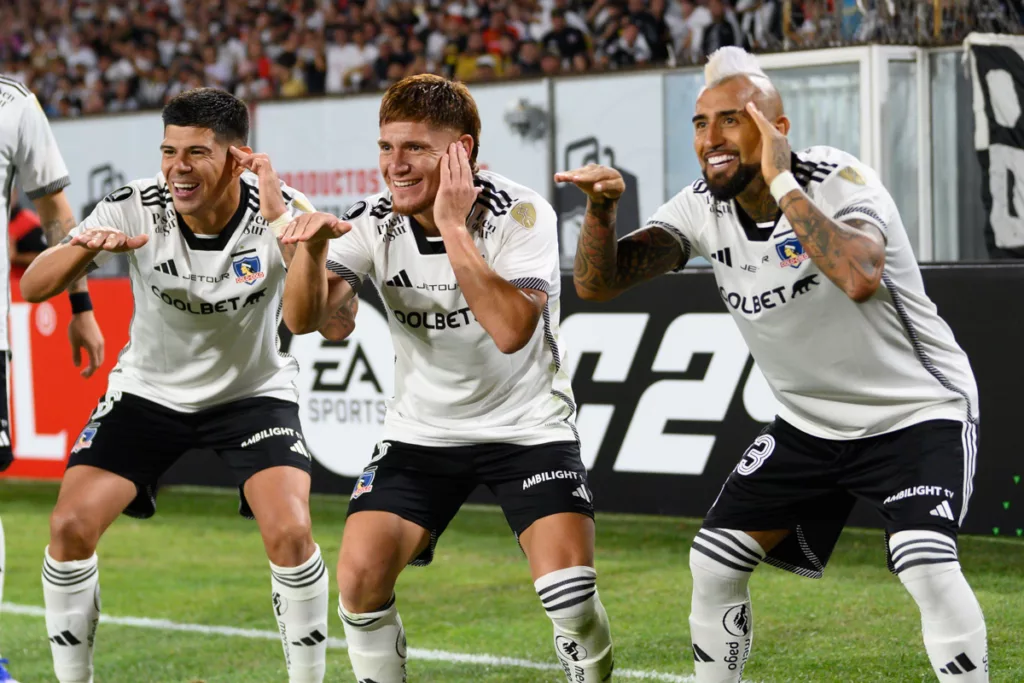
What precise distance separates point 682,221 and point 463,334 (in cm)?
75

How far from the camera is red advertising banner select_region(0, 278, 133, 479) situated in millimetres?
10203

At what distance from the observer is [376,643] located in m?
4.45

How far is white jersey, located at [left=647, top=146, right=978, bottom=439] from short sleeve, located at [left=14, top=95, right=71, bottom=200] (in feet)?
8.83


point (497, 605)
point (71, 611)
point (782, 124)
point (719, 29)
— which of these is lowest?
point (497, 605)

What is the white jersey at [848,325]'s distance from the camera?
4.23 metres

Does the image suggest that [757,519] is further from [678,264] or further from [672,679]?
[672,679]

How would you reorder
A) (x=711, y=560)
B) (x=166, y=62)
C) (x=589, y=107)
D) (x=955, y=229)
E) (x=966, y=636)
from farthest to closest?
(x=166, y=62), (x=589, y=107), (x=955, y=229), (x=711, y=560), (x=966, y=636)

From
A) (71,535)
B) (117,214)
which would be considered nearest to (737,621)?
(71,535)

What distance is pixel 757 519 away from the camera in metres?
4.41

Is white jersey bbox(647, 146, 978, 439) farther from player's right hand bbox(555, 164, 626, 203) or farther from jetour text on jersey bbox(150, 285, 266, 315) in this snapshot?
jetour text on jersey bbox(150, 285, 266, 315)

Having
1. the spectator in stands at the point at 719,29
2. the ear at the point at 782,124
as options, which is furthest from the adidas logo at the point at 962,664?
the spectator in stands at the point at 719,29

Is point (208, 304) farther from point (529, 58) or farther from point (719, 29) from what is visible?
point (529, 58)

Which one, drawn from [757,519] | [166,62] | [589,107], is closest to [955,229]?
[589,107]

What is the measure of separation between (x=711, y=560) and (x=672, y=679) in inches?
57.0
